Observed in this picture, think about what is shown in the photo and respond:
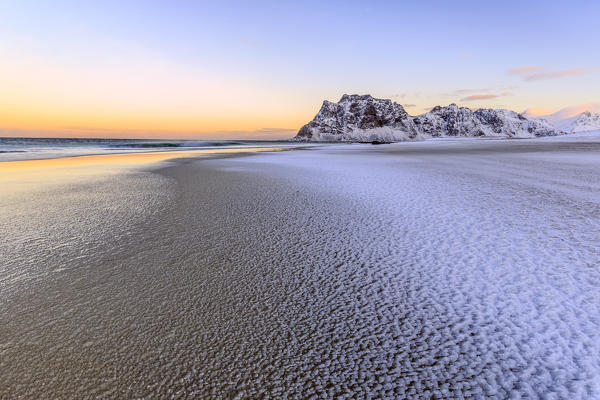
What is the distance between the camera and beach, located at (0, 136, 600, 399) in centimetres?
197

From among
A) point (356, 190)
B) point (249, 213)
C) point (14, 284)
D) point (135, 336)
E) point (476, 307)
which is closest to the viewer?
point (135, 336)

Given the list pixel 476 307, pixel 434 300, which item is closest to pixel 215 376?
pixel 434 300

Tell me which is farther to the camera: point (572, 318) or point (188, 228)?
point (188, 228)

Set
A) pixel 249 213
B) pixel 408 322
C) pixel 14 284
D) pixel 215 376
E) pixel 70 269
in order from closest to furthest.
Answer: pixel 215 376, pixel 408 322, pixel 14 284, pixel 70 269, pixel 249 213

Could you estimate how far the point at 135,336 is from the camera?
93.6 inches

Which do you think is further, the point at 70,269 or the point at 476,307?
the point at 70,269

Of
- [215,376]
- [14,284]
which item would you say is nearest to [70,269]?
[14,284]

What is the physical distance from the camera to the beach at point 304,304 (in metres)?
1.97

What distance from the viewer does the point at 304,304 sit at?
286 cm

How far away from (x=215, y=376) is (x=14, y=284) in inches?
105

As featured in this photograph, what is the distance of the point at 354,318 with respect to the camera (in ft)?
8.63

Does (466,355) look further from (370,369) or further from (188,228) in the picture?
(188,228)

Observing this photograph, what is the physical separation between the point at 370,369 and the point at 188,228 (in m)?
3.88

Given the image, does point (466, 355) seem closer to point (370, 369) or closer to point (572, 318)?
point (370, 369)
